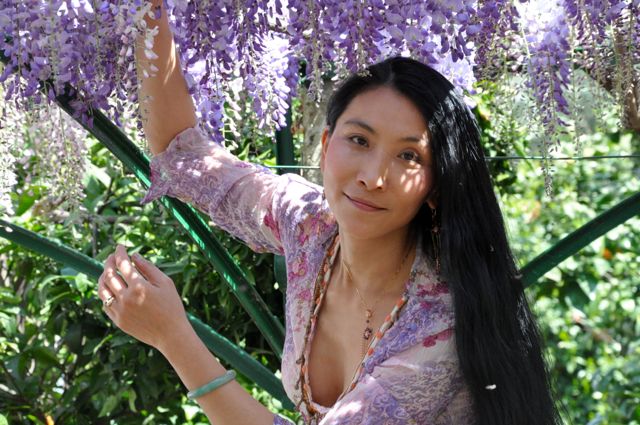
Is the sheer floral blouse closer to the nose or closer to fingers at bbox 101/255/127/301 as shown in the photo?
the nose

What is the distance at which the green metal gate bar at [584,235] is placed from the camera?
208cm

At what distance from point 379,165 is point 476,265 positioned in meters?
0.22

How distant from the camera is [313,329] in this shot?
5.57 feet

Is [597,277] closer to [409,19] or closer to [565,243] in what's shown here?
[565,243]

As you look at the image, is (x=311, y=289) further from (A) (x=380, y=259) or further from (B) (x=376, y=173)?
(B) (x=376, y=173)

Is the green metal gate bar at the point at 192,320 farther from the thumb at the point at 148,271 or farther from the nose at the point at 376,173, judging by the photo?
the nose at the point at 376,173

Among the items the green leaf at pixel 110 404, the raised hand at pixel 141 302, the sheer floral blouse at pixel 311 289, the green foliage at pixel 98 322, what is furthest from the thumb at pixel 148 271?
the green leaf at pixel 110 404

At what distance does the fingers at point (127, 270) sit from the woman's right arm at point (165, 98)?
0.26 m

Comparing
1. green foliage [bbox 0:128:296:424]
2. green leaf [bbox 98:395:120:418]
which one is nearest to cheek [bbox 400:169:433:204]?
green foliage [bbox 0:128:296:424]

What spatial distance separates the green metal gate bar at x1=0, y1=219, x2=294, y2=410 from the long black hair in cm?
78

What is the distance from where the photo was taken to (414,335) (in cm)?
152

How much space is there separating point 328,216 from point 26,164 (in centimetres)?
158

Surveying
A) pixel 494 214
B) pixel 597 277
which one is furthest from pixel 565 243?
pixel 597 277

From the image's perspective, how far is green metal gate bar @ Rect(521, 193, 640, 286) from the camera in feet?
6.81
